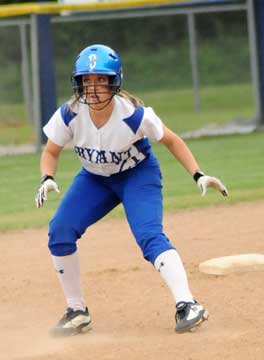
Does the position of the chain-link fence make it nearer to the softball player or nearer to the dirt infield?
the dirt infield

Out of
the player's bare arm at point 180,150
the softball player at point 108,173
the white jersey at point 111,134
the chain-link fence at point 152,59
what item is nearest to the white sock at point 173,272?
the softball player at point 108,173

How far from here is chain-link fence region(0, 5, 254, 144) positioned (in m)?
17.2

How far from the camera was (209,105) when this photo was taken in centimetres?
2041

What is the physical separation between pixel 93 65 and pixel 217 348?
1.68 metres

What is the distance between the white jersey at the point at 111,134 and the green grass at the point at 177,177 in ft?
14.3

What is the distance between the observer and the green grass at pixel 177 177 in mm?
11148

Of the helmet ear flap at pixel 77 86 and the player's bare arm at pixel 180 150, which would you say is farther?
the player's bare arm at pixel 180 150

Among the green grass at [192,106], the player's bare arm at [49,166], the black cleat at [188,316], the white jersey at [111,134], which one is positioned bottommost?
the green grass at [192,106]

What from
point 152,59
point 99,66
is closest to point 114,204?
point 99,66

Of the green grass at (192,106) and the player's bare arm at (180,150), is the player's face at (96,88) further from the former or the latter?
the green grass at (192,106)

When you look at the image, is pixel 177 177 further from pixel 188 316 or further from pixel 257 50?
pixel 188 316

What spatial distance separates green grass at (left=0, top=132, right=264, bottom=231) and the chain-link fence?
1859 millimetres

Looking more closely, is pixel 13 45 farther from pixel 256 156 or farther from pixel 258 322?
pixel 258 322

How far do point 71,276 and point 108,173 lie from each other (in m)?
0.65
